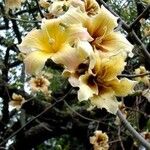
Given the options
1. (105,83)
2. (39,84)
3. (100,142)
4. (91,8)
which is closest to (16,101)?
(39,84)

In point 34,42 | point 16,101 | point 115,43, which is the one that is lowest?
point 16,101

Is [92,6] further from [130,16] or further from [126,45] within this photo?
[130,16]

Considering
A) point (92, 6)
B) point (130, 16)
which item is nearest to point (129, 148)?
point (130, 16)

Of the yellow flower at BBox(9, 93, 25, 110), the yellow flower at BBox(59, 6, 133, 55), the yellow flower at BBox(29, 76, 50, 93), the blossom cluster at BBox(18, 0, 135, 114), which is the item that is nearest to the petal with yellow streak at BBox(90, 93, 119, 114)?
the blossom cluster at BBox(18, 0, 135, 114)

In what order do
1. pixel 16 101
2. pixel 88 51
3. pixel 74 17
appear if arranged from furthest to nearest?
1. pixel 16 101
2. pixel 74 17
3. pixel 88 51

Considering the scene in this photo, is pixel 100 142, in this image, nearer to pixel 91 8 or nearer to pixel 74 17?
pixel 91 8

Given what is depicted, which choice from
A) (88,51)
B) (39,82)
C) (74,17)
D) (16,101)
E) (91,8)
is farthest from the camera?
(16,101)

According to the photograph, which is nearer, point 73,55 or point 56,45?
point 73,55
